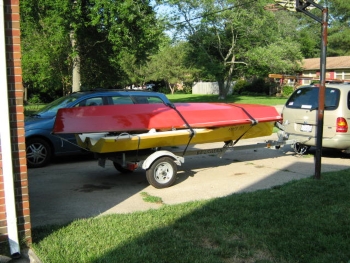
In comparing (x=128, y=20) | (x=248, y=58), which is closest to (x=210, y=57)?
(x=248, y=58)

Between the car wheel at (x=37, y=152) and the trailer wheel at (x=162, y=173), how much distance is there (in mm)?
3304

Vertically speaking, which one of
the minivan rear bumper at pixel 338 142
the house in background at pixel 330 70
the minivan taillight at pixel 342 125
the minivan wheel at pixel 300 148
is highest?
the house in background at pixel 330 70

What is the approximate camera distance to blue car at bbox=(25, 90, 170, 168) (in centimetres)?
931

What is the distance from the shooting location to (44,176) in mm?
8484

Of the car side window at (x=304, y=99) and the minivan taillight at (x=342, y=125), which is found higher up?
the car side window at (x=304, y=99)

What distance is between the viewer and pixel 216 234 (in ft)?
16.1

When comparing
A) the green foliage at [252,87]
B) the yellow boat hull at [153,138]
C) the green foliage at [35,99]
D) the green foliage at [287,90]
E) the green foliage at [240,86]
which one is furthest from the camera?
the green foliage at [240,86]

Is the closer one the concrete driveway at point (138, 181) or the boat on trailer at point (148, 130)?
the concrete driveway at point (138, 181)

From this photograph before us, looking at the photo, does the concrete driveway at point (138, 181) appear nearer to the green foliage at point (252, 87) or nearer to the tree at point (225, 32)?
the tree at point (225, 32)

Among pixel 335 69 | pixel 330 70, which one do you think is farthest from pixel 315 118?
pixel 330 70

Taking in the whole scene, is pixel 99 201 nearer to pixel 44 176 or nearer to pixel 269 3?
pixel 44 176

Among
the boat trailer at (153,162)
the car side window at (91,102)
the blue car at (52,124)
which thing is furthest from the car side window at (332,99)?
the car side window at (91,102)

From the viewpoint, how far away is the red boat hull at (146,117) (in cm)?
705

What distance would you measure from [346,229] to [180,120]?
367cm
